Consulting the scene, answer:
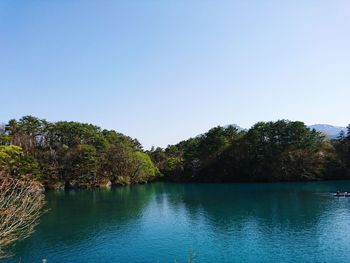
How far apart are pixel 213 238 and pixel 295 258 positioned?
7503mm

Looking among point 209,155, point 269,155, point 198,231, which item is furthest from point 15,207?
point 209,155

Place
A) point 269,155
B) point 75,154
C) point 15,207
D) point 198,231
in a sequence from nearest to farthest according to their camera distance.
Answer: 1. point 15,207
2. point 198,231
3. point 75,154
4. point 269,155

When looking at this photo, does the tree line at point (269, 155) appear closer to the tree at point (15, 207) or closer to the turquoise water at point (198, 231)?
the turquoise water at point (198, 231)

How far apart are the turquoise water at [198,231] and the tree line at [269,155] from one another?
76.1 feet

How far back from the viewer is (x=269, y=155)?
7438 centimetres

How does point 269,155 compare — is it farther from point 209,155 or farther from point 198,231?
point 198,231

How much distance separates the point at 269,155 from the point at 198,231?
4606 centimetres

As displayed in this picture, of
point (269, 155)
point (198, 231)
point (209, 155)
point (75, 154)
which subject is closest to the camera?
point (198, 231)

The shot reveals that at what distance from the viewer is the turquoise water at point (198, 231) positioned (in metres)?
24.5

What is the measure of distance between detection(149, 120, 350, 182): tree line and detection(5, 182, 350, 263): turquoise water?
23.2m

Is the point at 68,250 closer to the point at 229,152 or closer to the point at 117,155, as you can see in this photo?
the point at 117,155

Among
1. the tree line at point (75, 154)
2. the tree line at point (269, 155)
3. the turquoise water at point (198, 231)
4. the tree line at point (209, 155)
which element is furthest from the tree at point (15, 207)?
the tree line at point (269, 155)

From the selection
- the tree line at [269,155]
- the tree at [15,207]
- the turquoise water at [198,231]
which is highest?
the tree line at [269,155]

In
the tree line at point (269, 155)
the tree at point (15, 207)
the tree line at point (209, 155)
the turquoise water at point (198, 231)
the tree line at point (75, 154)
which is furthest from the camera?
the tree line at point (269, 155)
